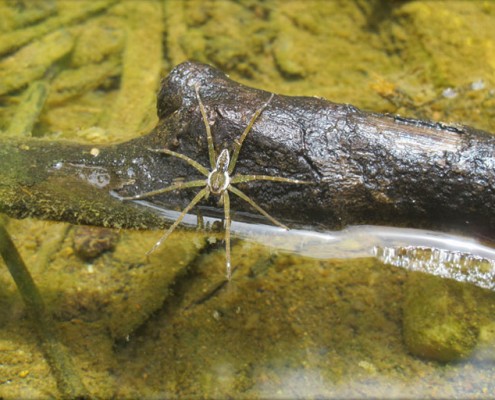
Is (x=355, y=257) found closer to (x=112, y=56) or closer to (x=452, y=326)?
(x=452, y=326)

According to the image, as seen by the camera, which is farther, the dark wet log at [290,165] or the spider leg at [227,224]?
the spider leg at [227,224]

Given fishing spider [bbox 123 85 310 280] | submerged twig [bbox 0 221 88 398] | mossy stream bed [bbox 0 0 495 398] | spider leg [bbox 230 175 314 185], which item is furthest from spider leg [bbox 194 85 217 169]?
submerged twig [bbox 0 221 88 398]

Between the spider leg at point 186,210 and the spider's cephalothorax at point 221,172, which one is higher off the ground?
the spider's cephalothorax at point 221,172

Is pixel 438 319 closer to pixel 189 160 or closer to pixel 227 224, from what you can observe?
pixel 227 224

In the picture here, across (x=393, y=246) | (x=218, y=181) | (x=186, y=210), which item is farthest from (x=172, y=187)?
(x=393, y=246)

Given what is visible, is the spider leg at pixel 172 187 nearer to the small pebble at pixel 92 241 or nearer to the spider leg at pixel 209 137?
the spider leg at pixel 209 137

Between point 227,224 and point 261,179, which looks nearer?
point 261,179

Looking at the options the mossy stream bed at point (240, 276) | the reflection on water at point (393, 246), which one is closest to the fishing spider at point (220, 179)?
the reflection on water at point (393, 246)
